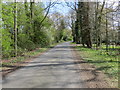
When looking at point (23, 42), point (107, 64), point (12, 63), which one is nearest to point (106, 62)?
point (107, 64)

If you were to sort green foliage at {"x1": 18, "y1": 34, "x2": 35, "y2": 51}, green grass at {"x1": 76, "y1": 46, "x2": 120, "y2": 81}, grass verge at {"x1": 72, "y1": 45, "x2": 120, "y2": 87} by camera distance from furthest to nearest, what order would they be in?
green foliage at {"x1": 18, "y1": 34, "x2": 35, "y2": 51} → green grass at {"x1": 76, "y1": 46, "x2": 120, "y2": 81} → grass verge at {"x1": 72, "y1": 45, "x2": 120, "y2": 87}

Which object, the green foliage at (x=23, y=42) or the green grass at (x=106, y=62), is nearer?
the green grass at (x=106, y=62)

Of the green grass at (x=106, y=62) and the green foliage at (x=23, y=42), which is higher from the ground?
the green foliage at (x=23, y=42)

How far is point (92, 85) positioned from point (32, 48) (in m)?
16.9

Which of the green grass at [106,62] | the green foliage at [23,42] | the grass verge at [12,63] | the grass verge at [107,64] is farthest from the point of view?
the green foliage at [23,42]

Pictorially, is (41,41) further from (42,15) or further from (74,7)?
(74,7)

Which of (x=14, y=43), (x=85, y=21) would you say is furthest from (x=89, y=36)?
(x=14, y=43)

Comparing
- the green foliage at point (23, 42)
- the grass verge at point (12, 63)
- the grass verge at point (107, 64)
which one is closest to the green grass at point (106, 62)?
the grass verge at point (107, 64)

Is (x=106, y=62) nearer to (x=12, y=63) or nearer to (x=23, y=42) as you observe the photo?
(x=12, y=63)

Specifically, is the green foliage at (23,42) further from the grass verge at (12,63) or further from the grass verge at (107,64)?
the grass verge at (107,64)

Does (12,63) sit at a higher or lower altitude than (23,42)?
lower

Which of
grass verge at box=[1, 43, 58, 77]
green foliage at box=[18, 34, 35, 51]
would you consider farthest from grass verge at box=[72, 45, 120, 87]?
green foliage at box=[18, 34, 35, 51]

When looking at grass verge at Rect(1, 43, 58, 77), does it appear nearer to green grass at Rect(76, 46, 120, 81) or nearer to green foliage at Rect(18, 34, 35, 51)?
green grass at Rect(76, 46, 120, 81)

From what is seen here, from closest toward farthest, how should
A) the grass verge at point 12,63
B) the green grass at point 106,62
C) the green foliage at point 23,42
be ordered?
the green grass at point 106,62 → the grass verge at point 12,63 → the green foliage at point 23,42
